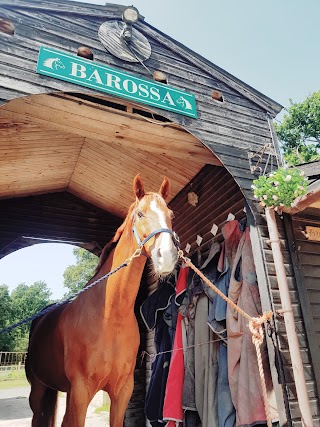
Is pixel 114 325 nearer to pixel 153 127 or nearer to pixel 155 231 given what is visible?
pixel 155 231

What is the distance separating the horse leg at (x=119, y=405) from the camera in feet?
9.02

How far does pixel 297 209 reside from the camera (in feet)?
10.8

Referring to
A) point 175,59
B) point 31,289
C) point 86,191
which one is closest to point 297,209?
point 175,59

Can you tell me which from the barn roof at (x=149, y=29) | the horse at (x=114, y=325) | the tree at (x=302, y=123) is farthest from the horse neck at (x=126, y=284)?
the tree at (x=302, y=123)

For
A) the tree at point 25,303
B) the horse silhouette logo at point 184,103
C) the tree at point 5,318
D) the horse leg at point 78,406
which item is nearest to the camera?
the horse leg at point 78,406

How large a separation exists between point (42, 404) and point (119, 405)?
2.33m

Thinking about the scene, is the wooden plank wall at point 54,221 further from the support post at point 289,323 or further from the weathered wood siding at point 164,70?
the support post at point 289,323

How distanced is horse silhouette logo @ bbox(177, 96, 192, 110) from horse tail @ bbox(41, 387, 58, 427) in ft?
14.3

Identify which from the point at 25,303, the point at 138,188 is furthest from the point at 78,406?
the point at 25,303

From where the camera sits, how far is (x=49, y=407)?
14.5ft

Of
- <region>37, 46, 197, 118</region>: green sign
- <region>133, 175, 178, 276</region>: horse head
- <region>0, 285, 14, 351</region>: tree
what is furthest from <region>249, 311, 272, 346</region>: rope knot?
<region>0, 285, 14, 351</region>: tree

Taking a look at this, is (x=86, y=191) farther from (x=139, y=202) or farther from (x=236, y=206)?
(x=139, y=202)

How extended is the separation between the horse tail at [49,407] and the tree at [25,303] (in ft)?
110

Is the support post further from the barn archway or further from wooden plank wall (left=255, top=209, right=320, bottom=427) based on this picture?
the barn archway
